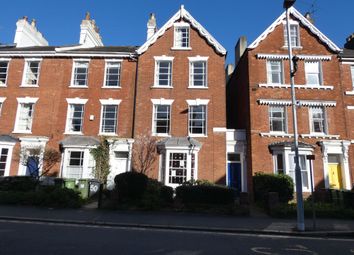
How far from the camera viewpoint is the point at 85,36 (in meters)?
29.2

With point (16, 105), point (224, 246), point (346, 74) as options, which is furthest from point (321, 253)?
point (16, 105)

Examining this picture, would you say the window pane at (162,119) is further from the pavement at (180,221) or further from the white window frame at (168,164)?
the pavement at (180,221)

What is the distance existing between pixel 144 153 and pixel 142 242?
13.3m

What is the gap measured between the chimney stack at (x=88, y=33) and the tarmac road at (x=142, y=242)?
20.5 metres

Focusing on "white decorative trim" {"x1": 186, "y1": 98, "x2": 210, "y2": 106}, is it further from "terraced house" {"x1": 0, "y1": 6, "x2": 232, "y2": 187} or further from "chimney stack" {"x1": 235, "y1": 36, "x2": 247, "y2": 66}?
"chimney stack" {"x1": 235, "y1": 36, "x2": 247, "y2": 66}

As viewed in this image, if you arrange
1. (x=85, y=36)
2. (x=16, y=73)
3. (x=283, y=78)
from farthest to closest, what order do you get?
(x=85, y=36) → (x=16, y=73) → (x=283, y=78)

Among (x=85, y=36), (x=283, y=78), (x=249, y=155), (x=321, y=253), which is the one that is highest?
(x=85, y=36)

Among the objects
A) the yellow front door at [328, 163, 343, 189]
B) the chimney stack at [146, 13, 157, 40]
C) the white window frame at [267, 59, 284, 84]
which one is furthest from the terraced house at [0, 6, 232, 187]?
the yellow front door at [328, 163, 343, 189]

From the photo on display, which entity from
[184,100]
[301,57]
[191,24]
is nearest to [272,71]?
[301,57]

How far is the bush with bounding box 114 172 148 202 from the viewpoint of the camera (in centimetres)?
1675

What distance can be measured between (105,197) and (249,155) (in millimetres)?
9675

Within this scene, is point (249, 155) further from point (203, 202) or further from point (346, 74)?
point (346, 74)

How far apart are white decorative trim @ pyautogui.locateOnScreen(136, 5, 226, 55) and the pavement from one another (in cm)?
1303

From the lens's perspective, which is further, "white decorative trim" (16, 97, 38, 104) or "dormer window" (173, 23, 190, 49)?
"dormer window" (173, 23, 190, 49)
